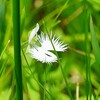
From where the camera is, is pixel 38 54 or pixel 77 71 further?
pixel 77 71

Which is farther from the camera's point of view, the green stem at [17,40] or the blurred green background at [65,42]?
the blurred green background at [65,42]

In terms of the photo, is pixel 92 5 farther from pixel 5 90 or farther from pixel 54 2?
pixel 5 90

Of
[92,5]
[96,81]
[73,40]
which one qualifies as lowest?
[96,81]

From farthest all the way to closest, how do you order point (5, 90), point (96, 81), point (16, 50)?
point (96, 81) → point (5, 90) → point (16, 50)

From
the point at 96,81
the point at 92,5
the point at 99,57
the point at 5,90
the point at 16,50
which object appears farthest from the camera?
the point at 92,5

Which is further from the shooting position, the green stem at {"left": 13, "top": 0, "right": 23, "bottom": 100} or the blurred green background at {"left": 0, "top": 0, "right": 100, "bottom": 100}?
the blurred green background at {"left": 0, "top": 0, "right": 100, "bottom": 100}

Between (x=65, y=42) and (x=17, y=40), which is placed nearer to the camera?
(x=17, y=40)

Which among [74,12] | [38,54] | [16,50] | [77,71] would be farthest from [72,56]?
[16,50]

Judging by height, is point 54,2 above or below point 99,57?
above

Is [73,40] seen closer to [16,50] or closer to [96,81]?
[96,81]
